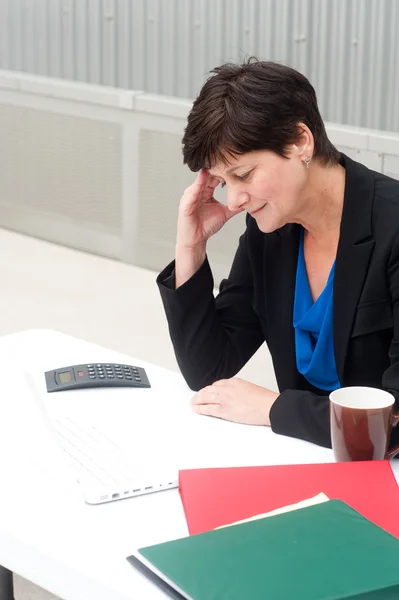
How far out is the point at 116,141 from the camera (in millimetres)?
4270

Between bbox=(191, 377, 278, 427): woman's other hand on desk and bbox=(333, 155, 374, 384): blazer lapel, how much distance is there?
0.19m

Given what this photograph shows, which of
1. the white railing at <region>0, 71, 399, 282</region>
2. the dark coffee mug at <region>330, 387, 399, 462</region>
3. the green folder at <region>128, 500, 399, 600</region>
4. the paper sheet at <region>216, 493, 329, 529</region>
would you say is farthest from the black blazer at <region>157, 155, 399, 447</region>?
the white railing at <region>0, 71, 399, 282</region>

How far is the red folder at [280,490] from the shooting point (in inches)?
47.4

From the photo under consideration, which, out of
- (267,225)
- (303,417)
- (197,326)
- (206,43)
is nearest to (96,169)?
(206,43)

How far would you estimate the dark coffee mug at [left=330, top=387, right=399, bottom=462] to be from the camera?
131 centimetres

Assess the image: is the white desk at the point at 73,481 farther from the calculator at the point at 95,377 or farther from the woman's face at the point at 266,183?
the woman's face at the point at 266,183

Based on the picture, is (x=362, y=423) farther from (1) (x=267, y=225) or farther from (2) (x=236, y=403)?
(1) (x=267, y=225)

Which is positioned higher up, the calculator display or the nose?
the nose

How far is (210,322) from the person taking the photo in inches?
71.7

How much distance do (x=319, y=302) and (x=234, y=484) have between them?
540 mm

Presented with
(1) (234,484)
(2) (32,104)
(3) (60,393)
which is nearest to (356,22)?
(2) (32,104)

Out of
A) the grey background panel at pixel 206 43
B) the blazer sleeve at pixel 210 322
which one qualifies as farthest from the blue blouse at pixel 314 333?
the grey background panel at pixel 206 43

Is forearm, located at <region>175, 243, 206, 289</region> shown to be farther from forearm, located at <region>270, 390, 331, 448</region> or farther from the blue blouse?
forearm, located at <region>270, 390, 331, 448</region>

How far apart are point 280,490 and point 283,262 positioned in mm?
621
